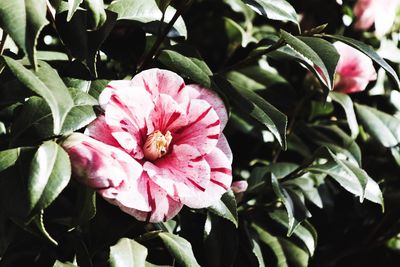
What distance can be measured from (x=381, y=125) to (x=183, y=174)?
69 centimetres

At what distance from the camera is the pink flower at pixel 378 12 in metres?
1.52

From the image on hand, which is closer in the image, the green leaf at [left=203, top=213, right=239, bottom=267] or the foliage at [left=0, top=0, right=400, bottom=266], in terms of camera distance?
the foliage at [left=0, top=0, right=400, bottom=266]

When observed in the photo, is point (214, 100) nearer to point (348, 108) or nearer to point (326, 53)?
point (326, 53)

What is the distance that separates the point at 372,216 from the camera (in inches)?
65.1

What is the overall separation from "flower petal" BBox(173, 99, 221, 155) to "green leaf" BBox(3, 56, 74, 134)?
208 mm

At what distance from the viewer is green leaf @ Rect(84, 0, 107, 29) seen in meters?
0.92

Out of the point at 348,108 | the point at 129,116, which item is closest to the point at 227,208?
the point at 129,116

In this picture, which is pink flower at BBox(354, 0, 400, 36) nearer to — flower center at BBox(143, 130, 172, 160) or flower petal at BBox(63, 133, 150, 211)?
flower center at BBox(143, 130, 172, 160)

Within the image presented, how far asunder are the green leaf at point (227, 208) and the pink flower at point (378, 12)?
2.18 ft

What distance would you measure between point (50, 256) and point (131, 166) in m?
0.21

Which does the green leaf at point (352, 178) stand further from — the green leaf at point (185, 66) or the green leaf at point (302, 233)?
the green leaf at point (185, 66)

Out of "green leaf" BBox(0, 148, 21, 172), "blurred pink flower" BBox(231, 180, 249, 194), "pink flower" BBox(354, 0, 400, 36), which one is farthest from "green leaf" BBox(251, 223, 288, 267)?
"green leaf" BBox(0, 148, 21, 172)

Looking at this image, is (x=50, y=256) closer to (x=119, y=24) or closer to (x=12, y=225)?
(x=12, y=225)

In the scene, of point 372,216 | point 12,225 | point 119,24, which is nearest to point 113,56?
point 119,24
